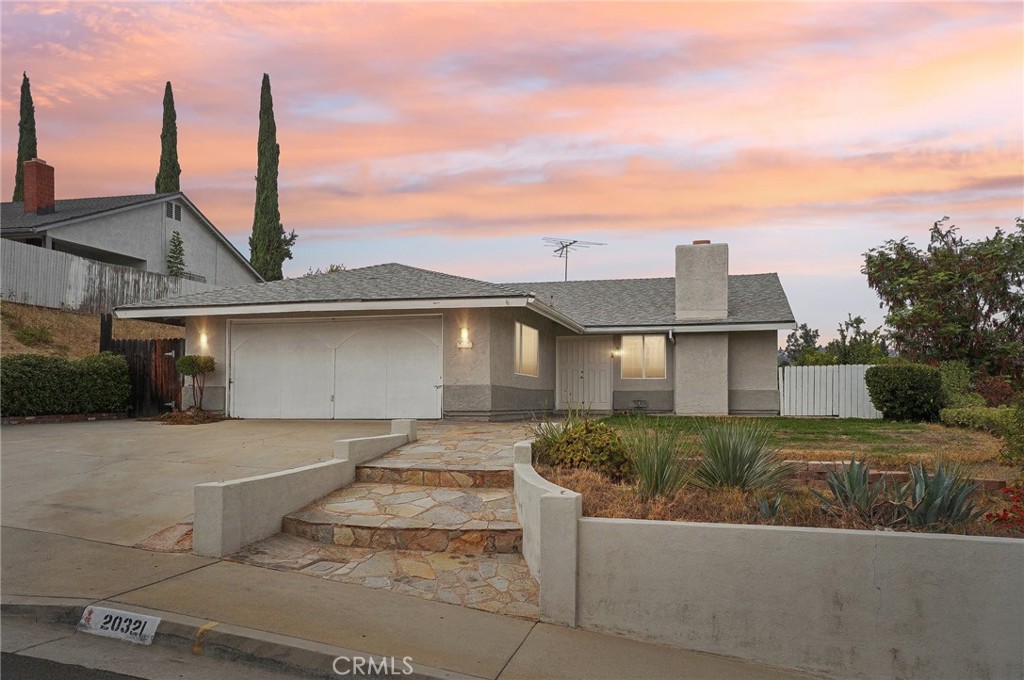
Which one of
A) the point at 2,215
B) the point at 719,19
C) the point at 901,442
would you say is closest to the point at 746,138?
the point at 719,19

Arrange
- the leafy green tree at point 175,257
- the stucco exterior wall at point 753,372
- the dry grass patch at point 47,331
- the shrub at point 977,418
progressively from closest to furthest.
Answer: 1. the shrub at point 977,418
2. the dry grass patch at point 47,331
3. the stucco exterior wall at point 753,372
4. the leafy green tree at point 175,257

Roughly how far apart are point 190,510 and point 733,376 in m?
15.7

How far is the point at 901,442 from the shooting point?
460 inches

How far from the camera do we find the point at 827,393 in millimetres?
19562

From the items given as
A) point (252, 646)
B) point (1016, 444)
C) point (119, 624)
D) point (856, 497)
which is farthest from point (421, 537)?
point (1016, 444)

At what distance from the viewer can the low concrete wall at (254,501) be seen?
657 cm

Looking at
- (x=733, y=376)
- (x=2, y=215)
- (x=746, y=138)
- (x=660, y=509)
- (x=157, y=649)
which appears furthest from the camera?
(x=2, y=215)

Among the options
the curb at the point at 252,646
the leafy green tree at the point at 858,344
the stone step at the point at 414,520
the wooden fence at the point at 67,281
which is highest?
the wooden fence at the point at 67,281

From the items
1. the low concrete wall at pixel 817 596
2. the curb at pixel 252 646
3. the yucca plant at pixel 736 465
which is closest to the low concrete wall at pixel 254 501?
the curb at pixel 252 646

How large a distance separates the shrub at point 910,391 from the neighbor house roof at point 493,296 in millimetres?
2897

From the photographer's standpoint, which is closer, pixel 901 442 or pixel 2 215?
pixel 901 442

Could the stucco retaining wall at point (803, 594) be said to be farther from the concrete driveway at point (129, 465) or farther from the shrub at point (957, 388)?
the shrub at point (957, 388)

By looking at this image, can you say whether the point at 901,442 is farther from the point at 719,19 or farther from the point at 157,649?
the point at 157,649

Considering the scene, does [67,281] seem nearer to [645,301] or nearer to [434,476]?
[645,301]
